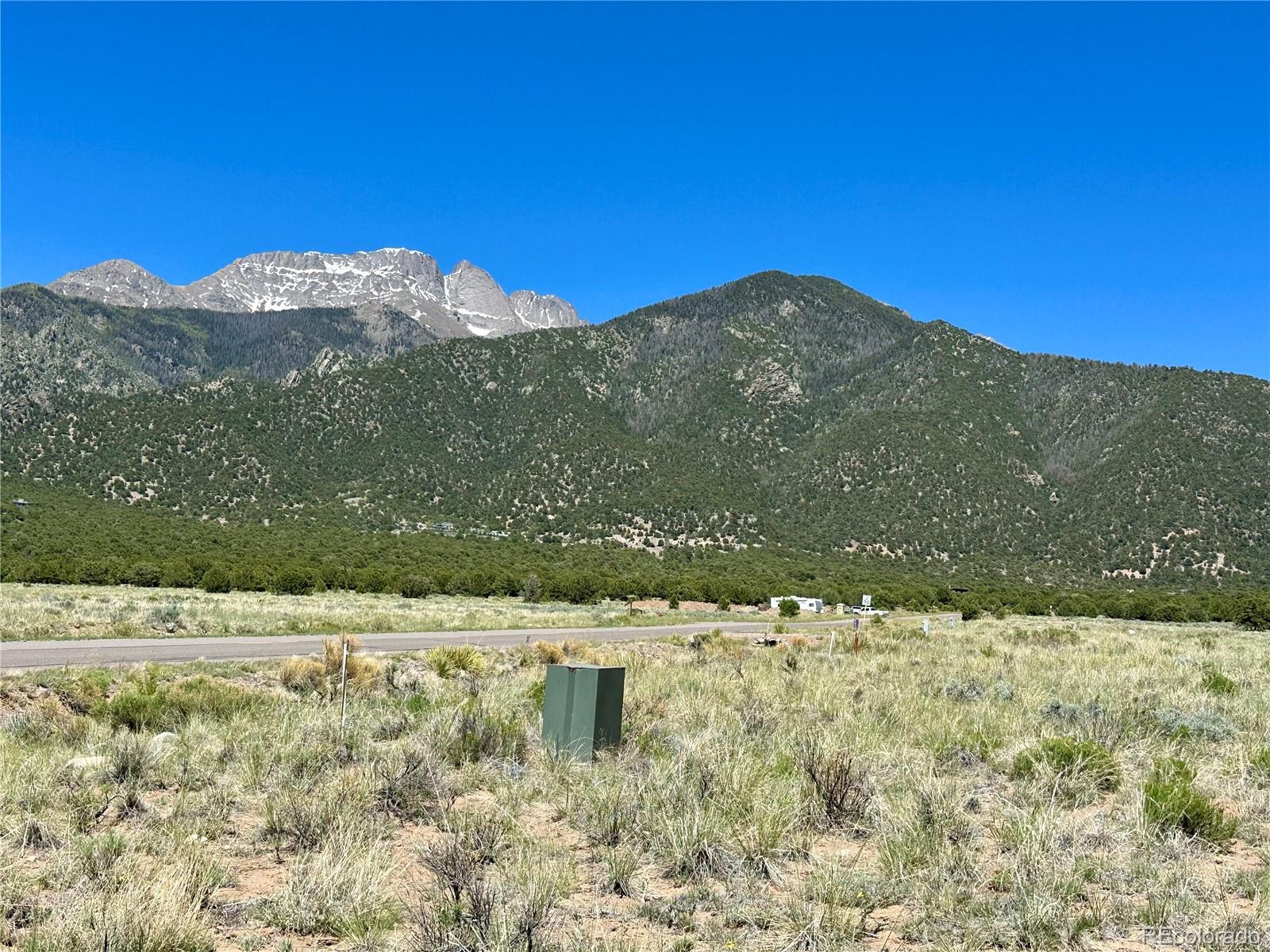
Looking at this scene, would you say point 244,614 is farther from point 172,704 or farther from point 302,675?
point 172,704

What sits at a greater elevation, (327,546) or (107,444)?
(107,444)

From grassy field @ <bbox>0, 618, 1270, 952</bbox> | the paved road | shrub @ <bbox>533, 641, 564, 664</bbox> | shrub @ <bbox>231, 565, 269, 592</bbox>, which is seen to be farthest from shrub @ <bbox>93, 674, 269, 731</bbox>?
shrub @ <bbox>231, 565, 269, 592</bbox>

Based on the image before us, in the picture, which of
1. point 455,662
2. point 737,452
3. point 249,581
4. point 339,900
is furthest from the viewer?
point 737,452

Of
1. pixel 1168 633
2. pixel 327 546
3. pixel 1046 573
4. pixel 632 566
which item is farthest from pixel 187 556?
pixel 1046 573

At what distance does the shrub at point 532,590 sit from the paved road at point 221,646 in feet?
70.6

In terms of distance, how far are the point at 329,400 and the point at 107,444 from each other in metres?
24.6

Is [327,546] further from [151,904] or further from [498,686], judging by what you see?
[151,904]

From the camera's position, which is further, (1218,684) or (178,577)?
(178,577)

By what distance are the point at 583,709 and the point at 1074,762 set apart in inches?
199

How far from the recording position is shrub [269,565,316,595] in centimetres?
4619

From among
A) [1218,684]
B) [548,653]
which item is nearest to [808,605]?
[548,653]

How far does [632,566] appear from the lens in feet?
251

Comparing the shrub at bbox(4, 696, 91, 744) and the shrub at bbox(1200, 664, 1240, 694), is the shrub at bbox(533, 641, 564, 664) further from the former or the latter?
the shrub at bbox(1200, 664, 1240, 694)

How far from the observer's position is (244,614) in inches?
1133
